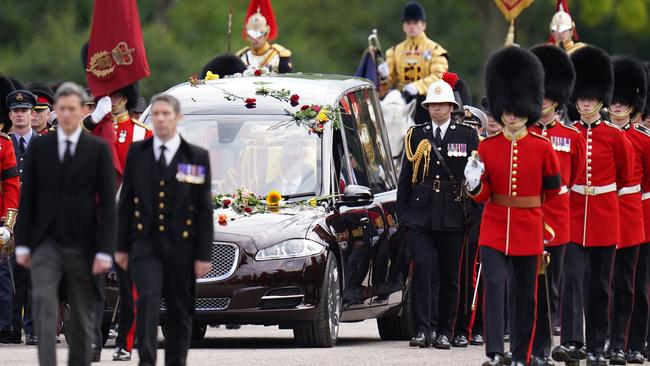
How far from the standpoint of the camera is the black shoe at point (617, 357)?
16.2 meters

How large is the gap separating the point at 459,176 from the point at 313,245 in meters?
1.70

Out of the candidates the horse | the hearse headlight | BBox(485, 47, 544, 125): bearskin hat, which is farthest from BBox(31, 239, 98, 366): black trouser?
the horse

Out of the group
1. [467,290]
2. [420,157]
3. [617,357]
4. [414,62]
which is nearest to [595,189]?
[617,357]

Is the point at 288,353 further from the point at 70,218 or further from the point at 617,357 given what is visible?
the point at 70,218

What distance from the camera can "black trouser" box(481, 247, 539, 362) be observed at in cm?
1469

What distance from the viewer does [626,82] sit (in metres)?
17.1

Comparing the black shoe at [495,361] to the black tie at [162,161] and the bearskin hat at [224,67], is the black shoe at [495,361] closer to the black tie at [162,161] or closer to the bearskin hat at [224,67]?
the black tie at [162,161]

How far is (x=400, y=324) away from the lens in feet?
62.6

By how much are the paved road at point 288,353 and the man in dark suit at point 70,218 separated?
2.44 meters

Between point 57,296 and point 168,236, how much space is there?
0.78 meters

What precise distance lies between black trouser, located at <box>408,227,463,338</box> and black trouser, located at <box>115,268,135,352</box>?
2.93m

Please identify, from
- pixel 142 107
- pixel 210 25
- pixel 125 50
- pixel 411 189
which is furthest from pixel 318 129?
pixel 210 25

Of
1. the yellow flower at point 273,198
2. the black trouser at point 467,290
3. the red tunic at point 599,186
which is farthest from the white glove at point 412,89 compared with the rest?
the red tunic at point 599,186

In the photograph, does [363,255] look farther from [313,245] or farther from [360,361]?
[360,361]
